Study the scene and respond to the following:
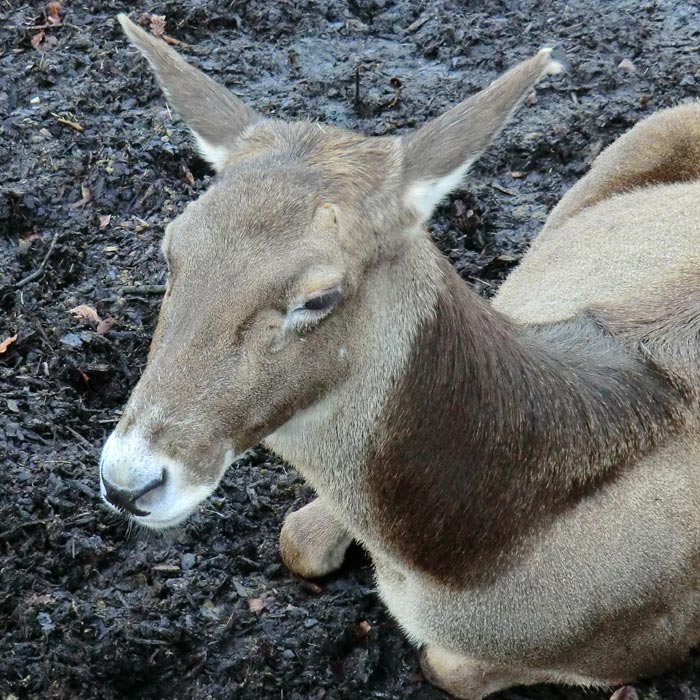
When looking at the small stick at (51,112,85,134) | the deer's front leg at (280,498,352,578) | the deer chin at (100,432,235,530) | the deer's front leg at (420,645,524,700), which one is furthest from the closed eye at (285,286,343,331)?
the small stick at (51,112,85,134)

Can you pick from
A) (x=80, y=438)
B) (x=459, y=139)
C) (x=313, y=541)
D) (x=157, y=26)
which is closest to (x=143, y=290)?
(x=80, y=438)

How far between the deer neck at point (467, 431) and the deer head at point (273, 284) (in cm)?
14

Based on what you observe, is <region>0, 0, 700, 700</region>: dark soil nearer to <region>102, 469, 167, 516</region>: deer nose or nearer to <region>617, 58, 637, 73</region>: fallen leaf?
<region>617, 58, 637, 73</region>: fallen leaf

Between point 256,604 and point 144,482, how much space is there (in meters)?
1.89

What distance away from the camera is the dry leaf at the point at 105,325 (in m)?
6.11

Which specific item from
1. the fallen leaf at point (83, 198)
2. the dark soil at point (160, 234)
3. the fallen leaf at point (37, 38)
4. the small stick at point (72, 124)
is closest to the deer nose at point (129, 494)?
the dark soil at point (160, 234)

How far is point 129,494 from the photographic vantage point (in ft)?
10.7

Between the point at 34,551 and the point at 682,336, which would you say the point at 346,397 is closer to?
the point at 682,336

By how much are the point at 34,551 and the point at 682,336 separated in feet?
10.0

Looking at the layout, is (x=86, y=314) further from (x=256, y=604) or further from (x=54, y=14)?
(x=54, y=14)

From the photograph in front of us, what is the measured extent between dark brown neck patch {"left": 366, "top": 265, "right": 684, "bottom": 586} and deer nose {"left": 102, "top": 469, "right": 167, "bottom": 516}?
917 mm

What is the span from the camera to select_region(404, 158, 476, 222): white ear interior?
150 inches

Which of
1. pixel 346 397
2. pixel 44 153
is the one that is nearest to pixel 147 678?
pixel 346 397

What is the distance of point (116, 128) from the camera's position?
291 inches
